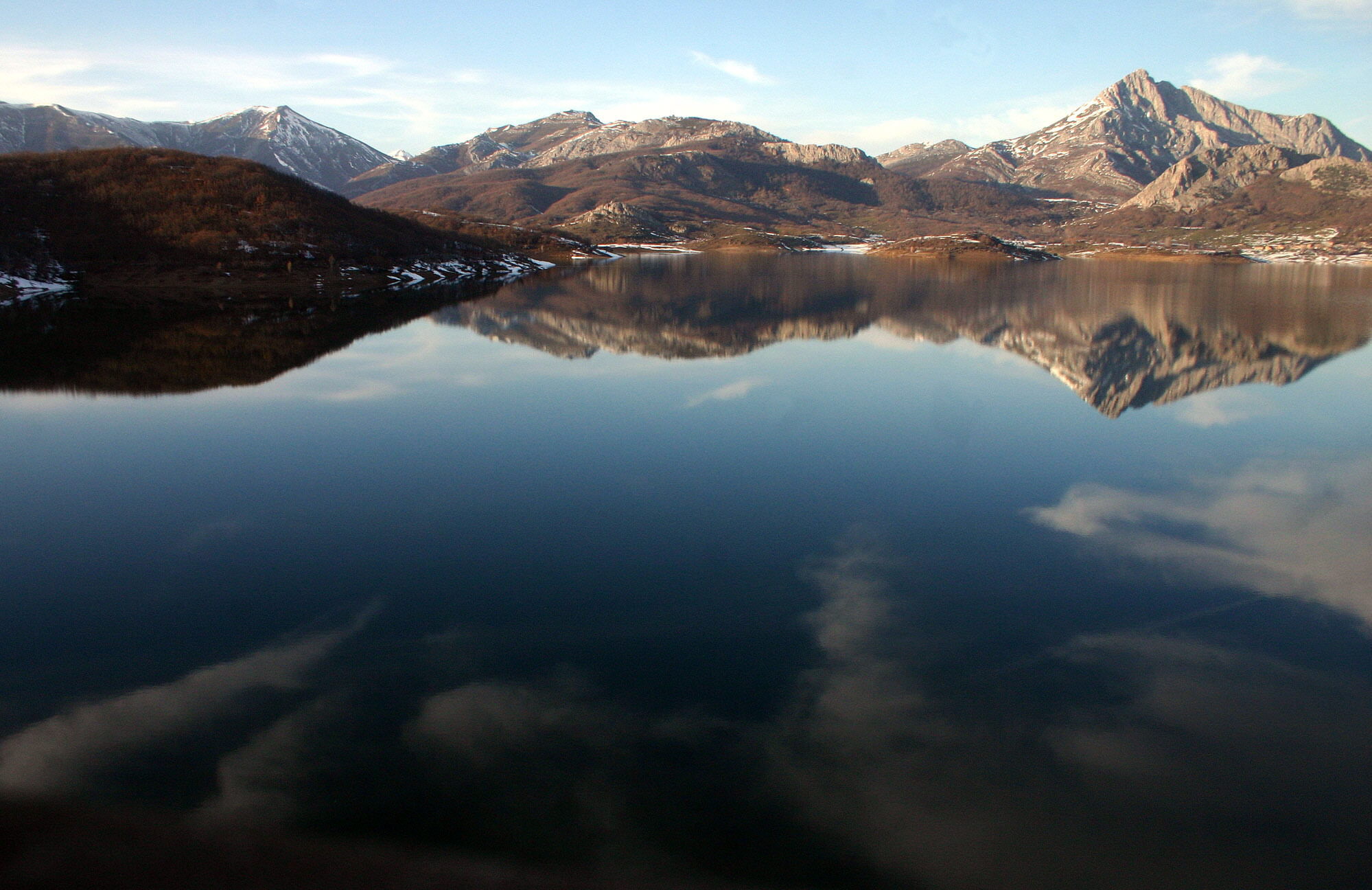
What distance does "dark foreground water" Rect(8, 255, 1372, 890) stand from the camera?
26.5 ft

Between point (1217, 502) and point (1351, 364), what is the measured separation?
28335 mm

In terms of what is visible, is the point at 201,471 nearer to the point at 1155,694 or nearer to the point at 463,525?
the point at 463,525

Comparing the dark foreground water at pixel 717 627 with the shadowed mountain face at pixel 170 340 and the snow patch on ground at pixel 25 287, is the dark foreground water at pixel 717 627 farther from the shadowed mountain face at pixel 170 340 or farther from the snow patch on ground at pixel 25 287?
the snow patch on ground at pixel 25 287

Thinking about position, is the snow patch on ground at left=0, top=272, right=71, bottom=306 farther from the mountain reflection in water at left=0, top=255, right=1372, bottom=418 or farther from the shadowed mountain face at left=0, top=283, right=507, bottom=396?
the mountain reflection in water at left=0, top=255, right=1372, bottom=418

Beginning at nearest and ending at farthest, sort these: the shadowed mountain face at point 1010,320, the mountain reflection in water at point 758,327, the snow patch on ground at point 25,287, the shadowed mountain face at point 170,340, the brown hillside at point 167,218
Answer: the shadowed mountain face at point 170,340 → the mountain reflection in water at point 758,327 → the shadowed mountain face at point 1010,320 → the snow patch on ground at point 25,287 → the brown hillside at point 167,218

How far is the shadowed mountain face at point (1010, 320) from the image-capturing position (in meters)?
35.1

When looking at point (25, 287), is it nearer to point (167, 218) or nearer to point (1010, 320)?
point (167, 218)

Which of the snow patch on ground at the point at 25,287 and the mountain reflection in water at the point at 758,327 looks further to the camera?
the snow patch on ground at the point at 25,287

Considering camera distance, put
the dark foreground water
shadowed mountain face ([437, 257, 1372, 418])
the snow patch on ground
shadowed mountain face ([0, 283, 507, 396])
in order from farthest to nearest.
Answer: the snow patch on ground
shadowed mountain face ([437, 257, 1372, 418])
shadowed mountain face ([0, 283, 507, 396])
the dark foreground water

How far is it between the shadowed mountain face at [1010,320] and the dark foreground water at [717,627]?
264 inches

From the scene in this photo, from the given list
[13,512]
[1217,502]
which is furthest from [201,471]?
[1217,502]

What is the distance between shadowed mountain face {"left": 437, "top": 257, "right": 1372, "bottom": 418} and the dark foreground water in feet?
22.0

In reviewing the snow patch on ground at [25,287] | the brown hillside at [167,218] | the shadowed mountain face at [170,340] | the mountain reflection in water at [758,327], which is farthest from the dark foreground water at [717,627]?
the brown hillside at [167,218]

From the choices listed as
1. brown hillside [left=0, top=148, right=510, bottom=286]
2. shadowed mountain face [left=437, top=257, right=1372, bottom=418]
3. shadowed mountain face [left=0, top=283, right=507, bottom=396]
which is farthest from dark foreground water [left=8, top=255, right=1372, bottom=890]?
brown hillside [left=0, top=148, right=510, bottom=286]
